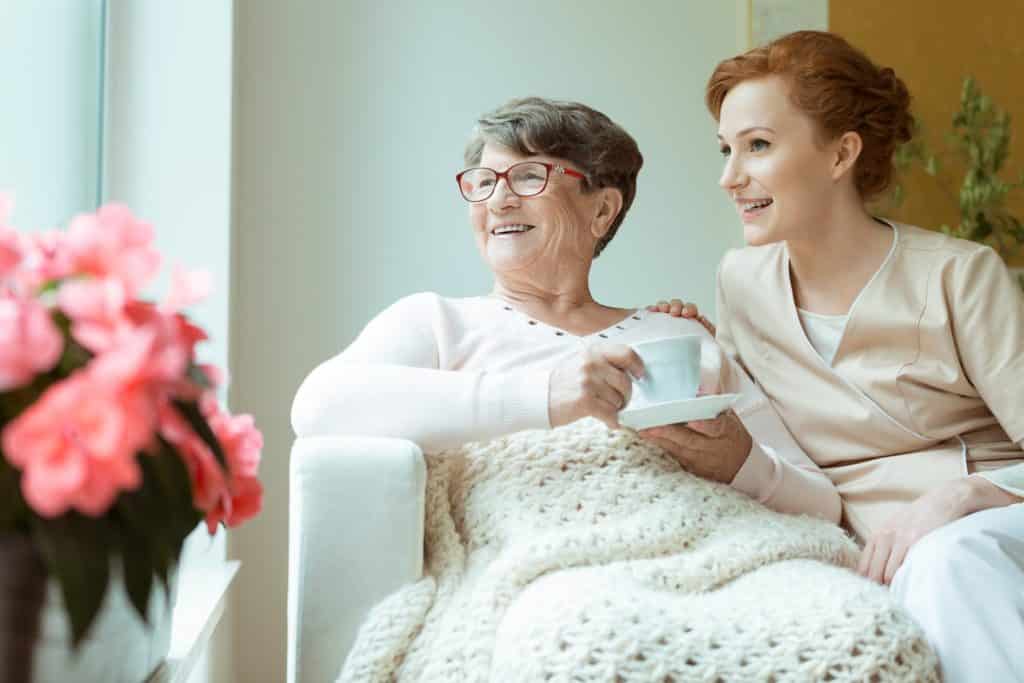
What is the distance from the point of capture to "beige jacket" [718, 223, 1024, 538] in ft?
5.70

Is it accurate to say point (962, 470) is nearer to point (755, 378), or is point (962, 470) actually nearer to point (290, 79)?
point (755, 378)

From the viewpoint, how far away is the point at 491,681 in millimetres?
1149

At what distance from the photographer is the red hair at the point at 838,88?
6.12ft

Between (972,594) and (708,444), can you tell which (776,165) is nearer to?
(708,444)

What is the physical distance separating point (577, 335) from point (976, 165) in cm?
164

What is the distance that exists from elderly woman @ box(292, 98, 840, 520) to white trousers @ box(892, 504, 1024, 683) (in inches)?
11.3

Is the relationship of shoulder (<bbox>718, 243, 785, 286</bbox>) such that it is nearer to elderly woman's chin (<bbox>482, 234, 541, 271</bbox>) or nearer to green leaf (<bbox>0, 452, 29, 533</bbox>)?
elderly woman's chin (<bbox>482, 234, 541, 271</bbox>)

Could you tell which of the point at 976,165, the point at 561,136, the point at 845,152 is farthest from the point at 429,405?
the point at 976,165

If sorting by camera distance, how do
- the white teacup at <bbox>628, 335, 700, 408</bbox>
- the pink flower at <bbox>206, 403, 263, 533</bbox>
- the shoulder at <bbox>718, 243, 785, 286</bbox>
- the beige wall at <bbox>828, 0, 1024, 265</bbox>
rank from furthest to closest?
the beige wall at <bbox>828, 0, 1024, 265</bbox>
the shoulder at <bbox>718, 243, 785, 286</bbox>
the white teacup at <bbox>628, 335, 700, 408</bbox>
the pink flower at <bbox>206, 403, 263, 533</bbox>

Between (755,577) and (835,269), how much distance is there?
77cm

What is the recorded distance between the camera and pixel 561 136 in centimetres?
177

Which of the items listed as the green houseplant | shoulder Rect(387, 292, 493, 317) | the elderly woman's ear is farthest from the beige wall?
shoulder Rect(387, 292, 493, 317)

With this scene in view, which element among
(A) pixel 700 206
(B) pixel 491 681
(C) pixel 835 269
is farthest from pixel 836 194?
(B) pixel 491 681

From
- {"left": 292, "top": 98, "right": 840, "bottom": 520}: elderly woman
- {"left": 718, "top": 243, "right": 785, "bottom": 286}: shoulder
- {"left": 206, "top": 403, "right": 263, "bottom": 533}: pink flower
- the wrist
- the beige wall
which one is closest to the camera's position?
{"left": 206, "top": 403, "right": 263, "bottom": 533}: pink flower
